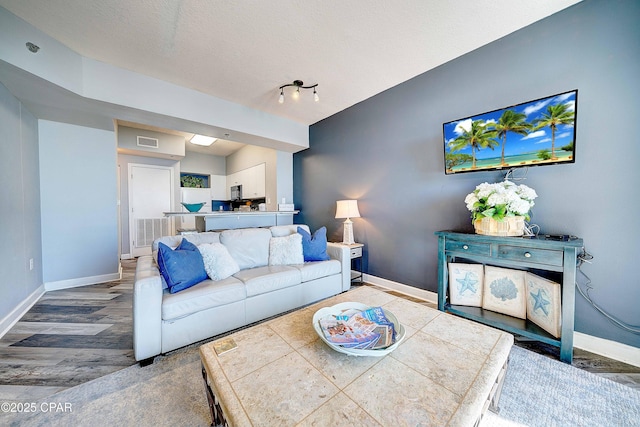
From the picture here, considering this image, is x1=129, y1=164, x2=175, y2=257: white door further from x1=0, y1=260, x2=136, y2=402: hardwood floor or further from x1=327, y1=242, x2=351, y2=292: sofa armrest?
x1=327, y1=242, x2=351, y2=292: sofa armrest

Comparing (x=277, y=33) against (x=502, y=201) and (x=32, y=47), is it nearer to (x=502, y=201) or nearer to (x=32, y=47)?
(x=32, y=47)

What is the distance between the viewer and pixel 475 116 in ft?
6.94

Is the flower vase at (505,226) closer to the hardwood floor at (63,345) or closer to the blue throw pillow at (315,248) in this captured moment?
the blue throw pillow at (315,248)

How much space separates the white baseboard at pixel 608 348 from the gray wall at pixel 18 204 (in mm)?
4866

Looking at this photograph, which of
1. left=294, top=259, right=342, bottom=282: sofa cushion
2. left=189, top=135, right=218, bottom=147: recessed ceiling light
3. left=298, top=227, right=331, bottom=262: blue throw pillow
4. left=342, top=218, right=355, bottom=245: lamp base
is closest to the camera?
left=294, top=259, right=342, bottom=282: sofa cushion

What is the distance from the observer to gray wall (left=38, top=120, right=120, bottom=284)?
9.77 feet

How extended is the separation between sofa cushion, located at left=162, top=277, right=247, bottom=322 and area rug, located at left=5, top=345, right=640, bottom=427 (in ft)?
1.20

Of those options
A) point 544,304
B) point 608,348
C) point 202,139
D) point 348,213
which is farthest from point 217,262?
point 202,139

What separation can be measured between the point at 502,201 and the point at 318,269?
1.80 meters

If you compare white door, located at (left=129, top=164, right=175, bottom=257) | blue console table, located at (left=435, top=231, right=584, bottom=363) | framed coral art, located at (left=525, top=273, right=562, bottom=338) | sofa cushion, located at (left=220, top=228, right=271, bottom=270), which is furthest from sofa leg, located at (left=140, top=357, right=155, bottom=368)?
white door, located at (left=129, top=164, right=175, bottom=257)

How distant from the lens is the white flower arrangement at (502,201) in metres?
1.75

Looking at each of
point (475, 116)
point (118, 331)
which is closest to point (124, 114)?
point (118, 331)

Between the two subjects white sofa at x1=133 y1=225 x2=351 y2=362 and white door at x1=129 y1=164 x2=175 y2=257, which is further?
white door at x1=129 y1=164 x2=175 y2=257

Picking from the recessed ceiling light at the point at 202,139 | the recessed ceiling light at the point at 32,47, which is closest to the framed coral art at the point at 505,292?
the recessed ceiling light at the point at 32,47
